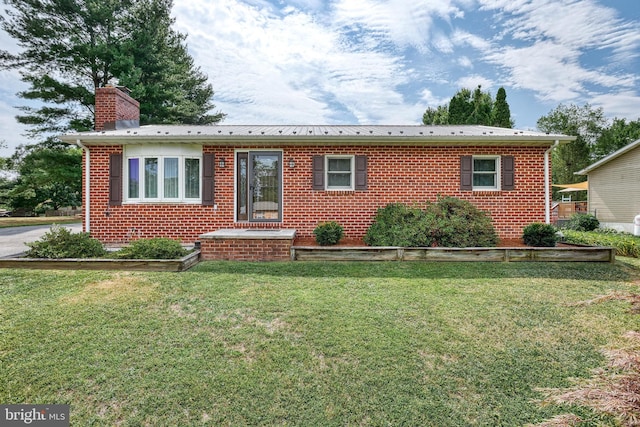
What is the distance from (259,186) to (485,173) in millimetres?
6162

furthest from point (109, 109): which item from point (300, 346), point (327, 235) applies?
point (300, 346)

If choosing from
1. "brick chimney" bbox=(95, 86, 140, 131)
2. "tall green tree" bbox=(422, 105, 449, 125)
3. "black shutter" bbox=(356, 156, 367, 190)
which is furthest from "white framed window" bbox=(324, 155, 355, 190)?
"tall green tree" bbox=(422, 105, 449, 125)

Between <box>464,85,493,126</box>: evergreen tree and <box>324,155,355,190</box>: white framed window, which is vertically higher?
<box>464,85,493,126</box>: evergreen tree

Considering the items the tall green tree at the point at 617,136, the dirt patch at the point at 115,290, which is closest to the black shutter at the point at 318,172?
the dirt patch at the point at 115,290

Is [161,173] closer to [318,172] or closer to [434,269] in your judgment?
[318,172]

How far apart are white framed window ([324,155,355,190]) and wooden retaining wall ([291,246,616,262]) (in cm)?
251

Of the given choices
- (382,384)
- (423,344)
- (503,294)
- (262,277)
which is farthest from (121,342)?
(503,294)

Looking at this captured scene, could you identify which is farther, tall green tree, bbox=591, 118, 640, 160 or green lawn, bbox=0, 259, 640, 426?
tall green tree, bbox=591, 118, 640, 160

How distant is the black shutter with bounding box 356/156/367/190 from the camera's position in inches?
324

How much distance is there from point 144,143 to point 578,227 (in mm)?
17833

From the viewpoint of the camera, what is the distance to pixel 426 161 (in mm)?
8312

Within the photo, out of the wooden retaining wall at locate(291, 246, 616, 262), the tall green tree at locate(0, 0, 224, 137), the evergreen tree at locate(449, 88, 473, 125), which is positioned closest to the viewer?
the wooden retaining wall at locate(291, 246, 616, 262)

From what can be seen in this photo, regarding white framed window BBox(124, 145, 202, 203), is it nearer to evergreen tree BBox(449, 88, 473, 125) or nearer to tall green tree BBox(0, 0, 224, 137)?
tall green tree BBox(0, 0, 224, 137)

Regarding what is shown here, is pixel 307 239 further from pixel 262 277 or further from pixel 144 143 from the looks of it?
pixel 144 143
